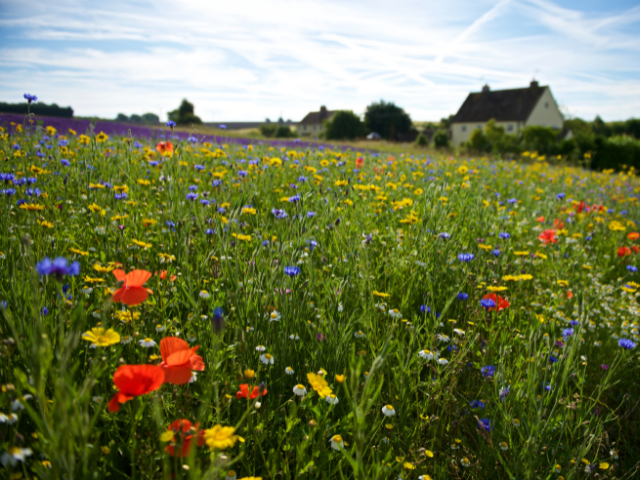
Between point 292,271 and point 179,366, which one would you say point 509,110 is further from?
point 179,366

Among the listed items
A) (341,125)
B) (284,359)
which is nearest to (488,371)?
(284,359)

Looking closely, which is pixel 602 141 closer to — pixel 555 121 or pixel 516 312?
pixel 555 121

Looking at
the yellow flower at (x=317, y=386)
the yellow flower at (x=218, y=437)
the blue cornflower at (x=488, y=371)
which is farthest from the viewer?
the blue cornflower at (x=488, y=371)

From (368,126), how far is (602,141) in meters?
33.5

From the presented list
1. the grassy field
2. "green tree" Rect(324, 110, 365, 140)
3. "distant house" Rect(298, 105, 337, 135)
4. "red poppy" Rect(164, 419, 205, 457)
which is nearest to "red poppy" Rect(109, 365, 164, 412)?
the grassy field

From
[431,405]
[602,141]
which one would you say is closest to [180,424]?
[431,405]

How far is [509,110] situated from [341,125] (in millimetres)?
19827

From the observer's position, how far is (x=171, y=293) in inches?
68.3

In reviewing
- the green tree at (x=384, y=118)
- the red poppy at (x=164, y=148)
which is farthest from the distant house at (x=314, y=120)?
the red poppy at (x=164, y=148)

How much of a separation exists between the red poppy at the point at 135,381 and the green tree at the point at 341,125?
164ft

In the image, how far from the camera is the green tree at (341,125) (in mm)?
49250

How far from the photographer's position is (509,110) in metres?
44.2

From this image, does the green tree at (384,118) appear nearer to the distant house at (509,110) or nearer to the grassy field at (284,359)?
the distant house at (509,110)

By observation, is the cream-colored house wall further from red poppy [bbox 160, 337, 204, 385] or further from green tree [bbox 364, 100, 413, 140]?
red poppy [bbox 160, 337, 204, 385]
